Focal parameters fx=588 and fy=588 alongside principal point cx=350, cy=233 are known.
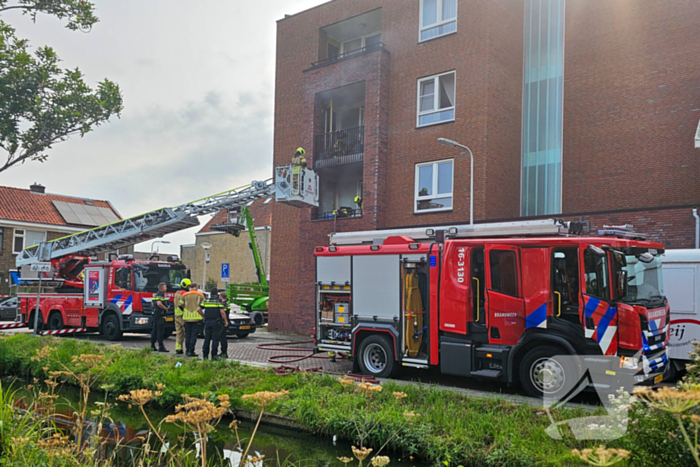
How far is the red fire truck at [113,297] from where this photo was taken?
17609mm

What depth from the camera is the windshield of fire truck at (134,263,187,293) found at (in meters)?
18.0

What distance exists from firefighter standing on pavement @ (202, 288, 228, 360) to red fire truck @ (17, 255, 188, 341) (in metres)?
4.87

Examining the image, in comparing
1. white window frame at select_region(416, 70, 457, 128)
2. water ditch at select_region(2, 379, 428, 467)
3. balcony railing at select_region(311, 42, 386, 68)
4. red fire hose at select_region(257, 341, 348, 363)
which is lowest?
water ditch at select_region(2, 379, 428, 467)

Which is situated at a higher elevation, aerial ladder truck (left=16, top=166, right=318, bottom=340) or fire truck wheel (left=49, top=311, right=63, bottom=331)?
aerial ladder truck (left=16, top=166, right=318, bottom=340)

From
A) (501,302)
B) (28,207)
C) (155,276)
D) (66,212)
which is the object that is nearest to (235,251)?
(66,212)

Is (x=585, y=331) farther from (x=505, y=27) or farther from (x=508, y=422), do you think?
(x=505, y=27)

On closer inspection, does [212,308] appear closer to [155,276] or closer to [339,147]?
[155,276]

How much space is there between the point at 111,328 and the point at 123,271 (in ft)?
5.82

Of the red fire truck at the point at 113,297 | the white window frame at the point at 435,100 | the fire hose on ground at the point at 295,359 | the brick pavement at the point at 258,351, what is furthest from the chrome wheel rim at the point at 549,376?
the red fire truck at the point at 113,297

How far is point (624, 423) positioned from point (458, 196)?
12.9 m

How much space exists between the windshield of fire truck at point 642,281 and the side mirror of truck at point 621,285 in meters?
0.05

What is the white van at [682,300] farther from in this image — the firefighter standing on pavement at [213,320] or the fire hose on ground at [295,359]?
the firefighter standing on pavement at [213,320]

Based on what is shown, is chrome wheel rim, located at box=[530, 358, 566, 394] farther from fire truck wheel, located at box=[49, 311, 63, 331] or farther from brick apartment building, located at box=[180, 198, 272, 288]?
brick apartment building, located at box=[180, 198, 272, 288]

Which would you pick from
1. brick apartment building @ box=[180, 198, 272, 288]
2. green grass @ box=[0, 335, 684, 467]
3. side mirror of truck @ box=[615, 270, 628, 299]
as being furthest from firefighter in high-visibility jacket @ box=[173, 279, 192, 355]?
brick apartment building @ box=[180, 198, 272, 288]
